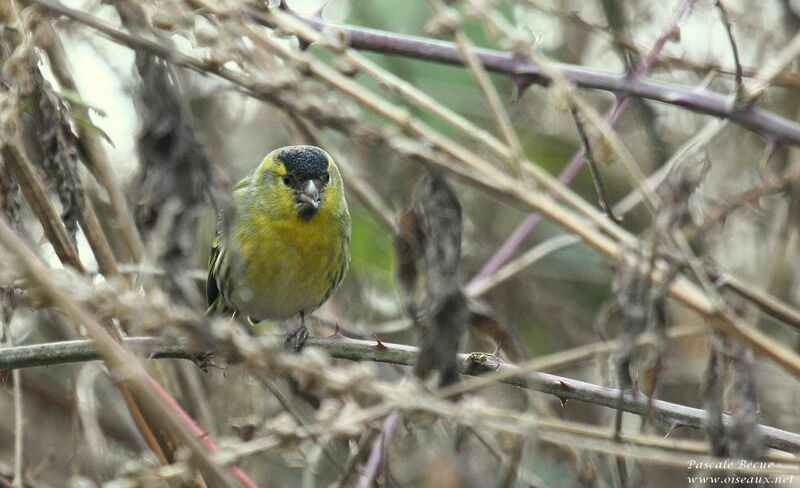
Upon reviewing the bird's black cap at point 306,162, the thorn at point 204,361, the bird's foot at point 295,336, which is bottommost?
the bird's foot at point 295,336

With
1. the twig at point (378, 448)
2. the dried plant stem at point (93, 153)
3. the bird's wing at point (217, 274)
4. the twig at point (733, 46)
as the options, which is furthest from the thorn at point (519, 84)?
the bird's wing at point (217, 274)

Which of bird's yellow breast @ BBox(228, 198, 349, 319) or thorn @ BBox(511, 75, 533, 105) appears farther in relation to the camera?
bird's yellow breast @ BBox(228, 198, 349, 319)

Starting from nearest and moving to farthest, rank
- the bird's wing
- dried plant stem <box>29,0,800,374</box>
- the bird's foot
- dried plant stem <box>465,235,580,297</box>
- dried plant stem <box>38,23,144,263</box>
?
dried plant stem <box>29,0,800,374</box>, dried plant stem <box>38,23,144,263</box>, dried plant stem <box>465,235,580,297</box>, the bird's foot, the bird's wing

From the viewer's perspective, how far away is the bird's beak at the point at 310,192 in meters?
3.93

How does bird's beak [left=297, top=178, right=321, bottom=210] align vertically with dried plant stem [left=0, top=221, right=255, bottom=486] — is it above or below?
below

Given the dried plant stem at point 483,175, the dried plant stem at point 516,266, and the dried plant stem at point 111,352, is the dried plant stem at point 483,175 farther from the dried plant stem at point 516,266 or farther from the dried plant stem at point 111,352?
the dried plant stem at point 516,266

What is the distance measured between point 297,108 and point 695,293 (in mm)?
1008

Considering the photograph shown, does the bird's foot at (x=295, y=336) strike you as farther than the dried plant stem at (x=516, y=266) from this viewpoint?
Yes

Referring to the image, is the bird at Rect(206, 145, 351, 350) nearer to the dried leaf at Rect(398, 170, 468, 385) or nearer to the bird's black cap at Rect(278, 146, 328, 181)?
the bird's black cap at Rect(278, 146, 328, 181)

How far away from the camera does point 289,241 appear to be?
158 inches

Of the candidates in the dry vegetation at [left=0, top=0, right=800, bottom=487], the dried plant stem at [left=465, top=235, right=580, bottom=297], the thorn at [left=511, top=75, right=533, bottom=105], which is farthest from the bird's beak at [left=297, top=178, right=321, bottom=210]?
the thorn at [left=511, top=75, right=533, bottom=105]

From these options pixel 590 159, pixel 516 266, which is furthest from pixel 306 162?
pixel 590 159

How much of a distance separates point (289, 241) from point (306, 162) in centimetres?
32

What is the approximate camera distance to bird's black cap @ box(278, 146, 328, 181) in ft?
13.0
